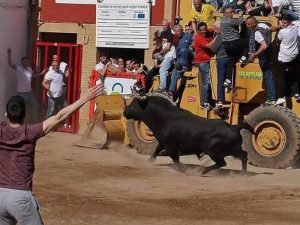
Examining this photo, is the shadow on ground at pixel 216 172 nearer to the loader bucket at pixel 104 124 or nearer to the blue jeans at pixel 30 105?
the loader bucket at pixel 104 124

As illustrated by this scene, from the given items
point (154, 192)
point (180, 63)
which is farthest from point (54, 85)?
point (154, 192)

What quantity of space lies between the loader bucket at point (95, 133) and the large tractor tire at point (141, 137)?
683 mm

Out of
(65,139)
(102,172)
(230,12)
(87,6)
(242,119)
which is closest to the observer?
(102,172)

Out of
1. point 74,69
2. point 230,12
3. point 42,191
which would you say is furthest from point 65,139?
point 42,191

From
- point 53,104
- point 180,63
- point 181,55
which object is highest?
point 181,55

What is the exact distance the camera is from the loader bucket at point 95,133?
62.7 feet

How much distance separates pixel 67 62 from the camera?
23.5 metres

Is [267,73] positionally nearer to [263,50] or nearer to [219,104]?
[263,50]

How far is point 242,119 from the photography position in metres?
17.2

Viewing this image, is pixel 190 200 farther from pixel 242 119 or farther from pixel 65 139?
pixel 65 139

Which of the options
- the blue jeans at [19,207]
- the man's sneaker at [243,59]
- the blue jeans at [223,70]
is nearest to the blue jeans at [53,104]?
the blue jeans at [223,70]

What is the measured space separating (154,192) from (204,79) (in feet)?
15.6

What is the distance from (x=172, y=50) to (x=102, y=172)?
14.9ft

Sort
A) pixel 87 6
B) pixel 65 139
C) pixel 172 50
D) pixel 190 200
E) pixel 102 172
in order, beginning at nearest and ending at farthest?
pixel 190 200 < pixel 102 172 < pixel 172 50 < pixel 65 139 < pixel 87 6
